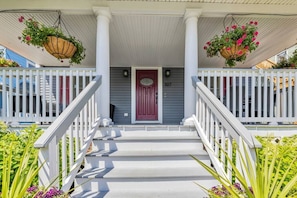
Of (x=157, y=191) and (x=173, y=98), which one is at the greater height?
(x=173, y=98)

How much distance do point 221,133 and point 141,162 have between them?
108 centimetres

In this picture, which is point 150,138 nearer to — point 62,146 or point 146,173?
point 146,173

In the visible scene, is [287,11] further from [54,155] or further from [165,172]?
[54,155]

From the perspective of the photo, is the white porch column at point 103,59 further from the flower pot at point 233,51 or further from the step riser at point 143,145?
the flower pot at point 233,51

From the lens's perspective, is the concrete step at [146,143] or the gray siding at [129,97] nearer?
the concrete step at [146,143]

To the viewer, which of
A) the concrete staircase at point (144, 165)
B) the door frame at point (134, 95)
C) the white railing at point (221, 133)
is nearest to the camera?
the white railing at point (221, 133)

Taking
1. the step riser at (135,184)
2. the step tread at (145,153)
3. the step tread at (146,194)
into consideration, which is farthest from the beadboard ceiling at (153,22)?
the step tread at (146,194)

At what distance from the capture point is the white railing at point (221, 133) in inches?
76.8

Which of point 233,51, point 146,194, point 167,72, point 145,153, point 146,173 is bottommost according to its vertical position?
point 146,194

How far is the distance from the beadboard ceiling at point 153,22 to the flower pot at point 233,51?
82 cm

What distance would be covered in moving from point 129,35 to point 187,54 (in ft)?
6.53

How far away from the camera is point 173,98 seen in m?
7.96

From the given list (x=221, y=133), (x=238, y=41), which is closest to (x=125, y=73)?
(x=238, y=41)

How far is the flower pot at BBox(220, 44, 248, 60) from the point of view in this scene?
3639 millimetres
